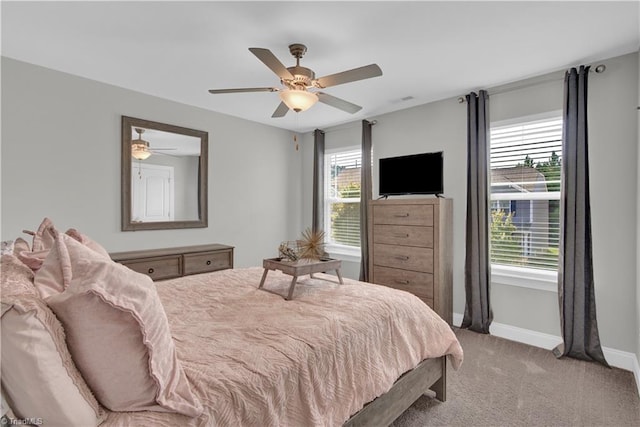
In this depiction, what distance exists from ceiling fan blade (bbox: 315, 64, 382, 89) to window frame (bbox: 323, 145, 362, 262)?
2400 millimetres

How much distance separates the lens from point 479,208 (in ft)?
11.1

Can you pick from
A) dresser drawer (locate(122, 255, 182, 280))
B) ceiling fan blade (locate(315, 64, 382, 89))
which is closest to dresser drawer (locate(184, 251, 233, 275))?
dresser drawer (locate(122, 255, 182, 280))

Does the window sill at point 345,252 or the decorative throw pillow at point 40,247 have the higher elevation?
the decorative throw pillow at point 40,247

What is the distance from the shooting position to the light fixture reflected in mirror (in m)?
3.54

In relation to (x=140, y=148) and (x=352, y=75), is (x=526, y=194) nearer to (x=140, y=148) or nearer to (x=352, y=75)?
(x=352, y=75)

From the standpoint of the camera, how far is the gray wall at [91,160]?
2.84 m

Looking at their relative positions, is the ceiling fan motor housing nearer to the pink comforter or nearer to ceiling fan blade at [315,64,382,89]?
ceiling fan blade at [315,64,382,89]

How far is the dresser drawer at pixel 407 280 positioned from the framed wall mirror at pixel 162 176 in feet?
7.37

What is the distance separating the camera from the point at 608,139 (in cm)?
275

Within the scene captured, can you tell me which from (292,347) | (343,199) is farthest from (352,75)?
(343,199)

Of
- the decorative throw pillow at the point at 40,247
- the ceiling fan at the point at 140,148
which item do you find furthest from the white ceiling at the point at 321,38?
the decorative throw pillow at the point at 40,247

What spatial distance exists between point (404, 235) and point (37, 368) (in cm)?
325

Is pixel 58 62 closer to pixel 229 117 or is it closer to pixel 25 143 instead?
pixel 25 143

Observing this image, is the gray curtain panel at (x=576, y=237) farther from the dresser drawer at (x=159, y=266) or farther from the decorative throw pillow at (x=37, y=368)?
the dresser drawer at (x=159, y=266)
